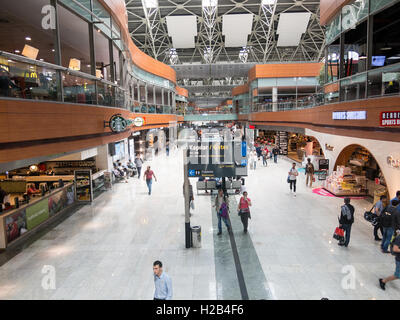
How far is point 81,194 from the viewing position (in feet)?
47.8

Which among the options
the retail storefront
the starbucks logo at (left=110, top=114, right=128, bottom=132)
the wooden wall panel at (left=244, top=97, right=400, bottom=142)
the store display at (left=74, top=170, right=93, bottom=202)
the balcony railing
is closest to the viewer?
the balcony railing

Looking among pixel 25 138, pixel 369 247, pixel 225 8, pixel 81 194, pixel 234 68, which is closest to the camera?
pixel 25 138

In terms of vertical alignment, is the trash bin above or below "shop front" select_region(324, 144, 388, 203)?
below

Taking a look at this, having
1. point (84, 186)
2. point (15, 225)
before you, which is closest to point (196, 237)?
point (15, 225)

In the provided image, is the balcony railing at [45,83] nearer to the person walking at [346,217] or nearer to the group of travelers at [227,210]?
the group of travelers at [227,210]

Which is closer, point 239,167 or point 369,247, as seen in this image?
→ point 369,247

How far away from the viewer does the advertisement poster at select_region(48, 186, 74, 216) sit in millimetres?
12156

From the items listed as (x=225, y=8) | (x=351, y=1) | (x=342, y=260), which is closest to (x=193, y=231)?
(x=342, y=260)

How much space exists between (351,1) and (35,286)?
15.7 metres

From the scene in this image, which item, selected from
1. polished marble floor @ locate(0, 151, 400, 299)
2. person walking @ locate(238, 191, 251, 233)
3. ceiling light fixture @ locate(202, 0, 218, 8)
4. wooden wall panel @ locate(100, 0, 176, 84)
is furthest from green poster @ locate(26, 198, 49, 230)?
ceiling light fixture @ locate(202, 0, 218, 8)

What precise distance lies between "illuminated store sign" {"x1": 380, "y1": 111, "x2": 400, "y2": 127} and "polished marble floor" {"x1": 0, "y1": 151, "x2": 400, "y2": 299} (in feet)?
12.0

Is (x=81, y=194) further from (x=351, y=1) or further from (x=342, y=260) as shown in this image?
(x=351, y=1)

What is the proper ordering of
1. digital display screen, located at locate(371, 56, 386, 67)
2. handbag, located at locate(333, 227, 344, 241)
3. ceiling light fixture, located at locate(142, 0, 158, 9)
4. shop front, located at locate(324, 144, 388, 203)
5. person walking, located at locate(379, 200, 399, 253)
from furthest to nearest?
ceiling light fixture, located at locate(142, 0, 158, 9), digital display screen, located at locate(371, 56, 386, 67), shop front, located at locate(324, 144, 388, 203), handbag, located at locate(333, 227, 344, 241), person walking, located at locate(379, 200, 399, 253)

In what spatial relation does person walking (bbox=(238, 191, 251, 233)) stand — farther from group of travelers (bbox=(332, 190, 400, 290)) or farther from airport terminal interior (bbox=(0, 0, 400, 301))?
group of travelers (bbox=(332, 190, 400, 290))
